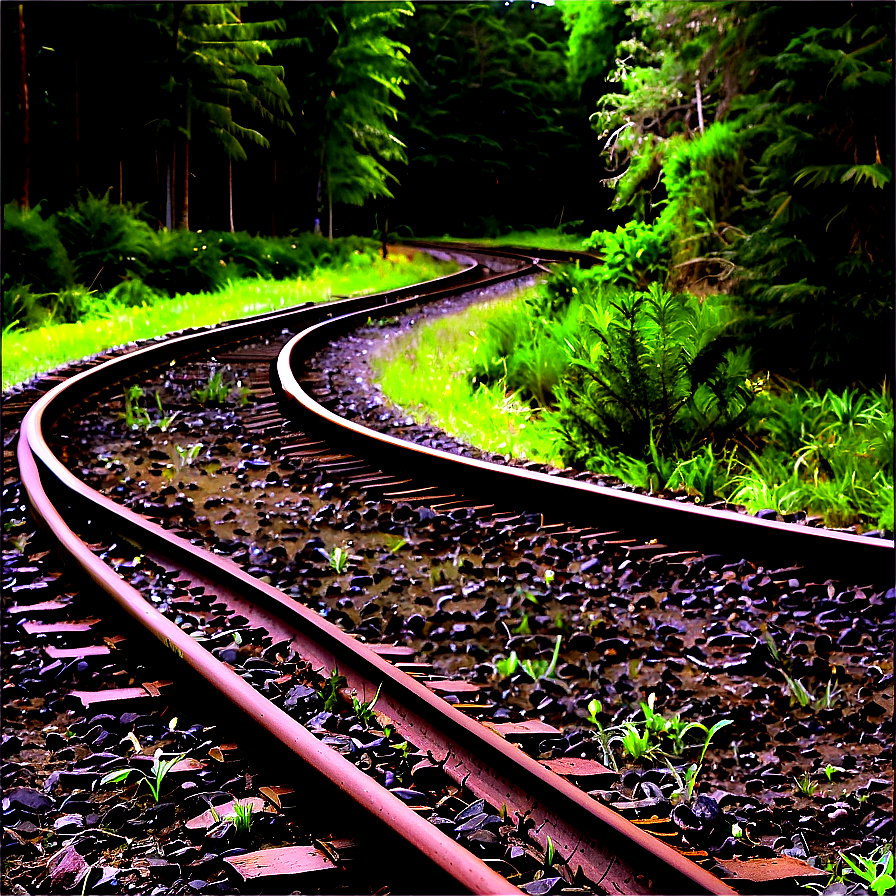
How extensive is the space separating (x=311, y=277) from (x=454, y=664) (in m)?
17.4

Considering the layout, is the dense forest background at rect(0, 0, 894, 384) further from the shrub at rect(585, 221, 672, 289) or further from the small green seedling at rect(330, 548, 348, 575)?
the small green seedling at rect(330, 548, 348, 575)

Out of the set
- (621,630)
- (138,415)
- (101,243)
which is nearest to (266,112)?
(101,243)

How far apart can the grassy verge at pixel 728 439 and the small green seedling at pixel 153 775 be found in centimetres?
335

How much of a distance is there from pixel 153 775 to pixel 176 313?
460 inches

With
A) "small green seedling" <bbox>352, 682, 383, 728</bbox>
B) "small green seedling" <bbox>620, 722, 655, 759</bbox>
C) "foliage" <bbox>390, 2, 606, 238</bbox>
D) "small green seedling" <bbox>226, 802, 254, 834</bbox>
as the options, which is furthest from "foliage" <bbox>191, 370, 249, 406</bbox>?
"foliage" <bbox>390, 2, 606, 238</bbox>

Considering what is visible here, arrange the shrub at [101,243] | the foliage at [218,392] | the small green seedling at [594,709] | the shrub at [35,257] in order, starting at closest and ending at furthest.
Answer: the small green seedling at [594,709] < the foliage at [218,392] < the shrub at [35,257] < the shrub at [101,243]

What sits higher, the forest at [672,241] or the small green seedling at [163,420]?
the forest at [672,241]

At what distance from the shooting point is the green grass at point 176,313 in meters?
9.59

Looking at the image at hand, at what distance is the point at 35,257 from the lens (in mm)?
13734

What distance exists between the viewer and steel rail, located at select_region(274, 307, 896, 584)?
3.77 metres

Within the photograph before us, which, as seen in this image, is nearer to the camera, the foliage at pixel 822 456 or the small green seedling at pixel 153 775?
the small green seedling at pixel 153 775

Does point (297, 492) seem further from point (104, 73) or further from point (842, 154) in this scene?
point (104, 73)

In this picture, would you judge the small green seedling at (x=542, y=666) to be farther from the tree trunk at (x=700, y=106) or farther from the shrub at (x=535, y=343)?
the tree trunk at (x=700, y=106)

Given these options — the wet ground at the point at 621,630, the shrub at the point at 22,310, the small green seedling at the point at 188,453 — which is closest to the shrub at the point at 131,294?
the shrub at the point at 22,310
